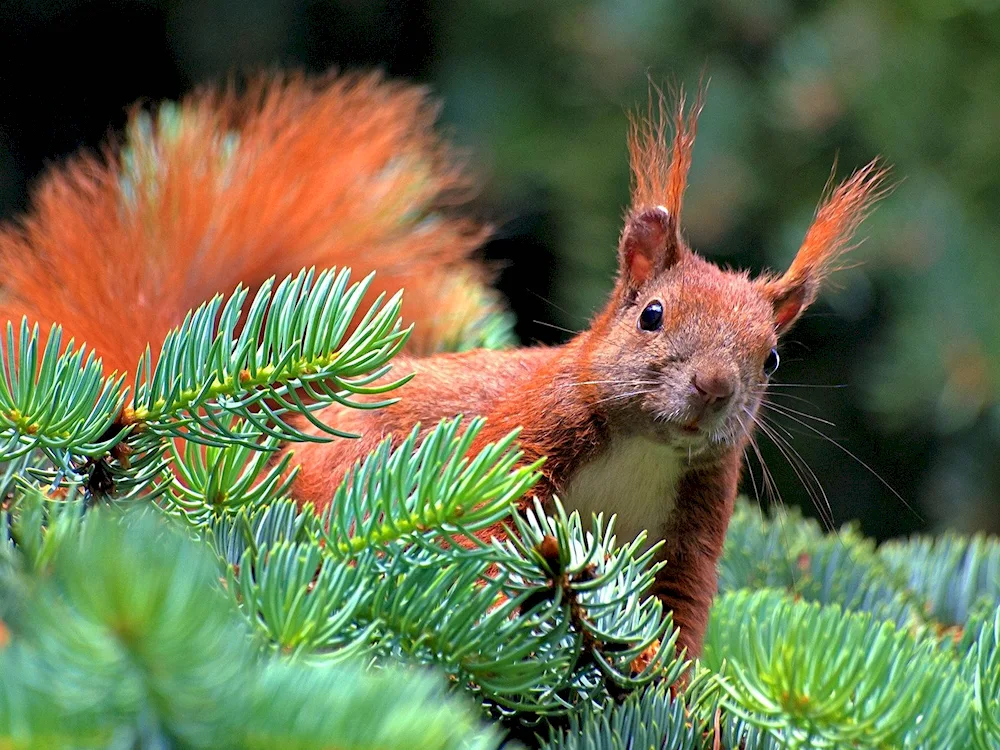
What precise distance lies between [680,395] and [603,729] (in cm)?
50

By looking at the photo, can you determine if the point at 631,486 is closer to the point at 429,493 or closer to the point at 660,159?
the point at 660,159

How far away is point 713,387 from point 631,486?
0.44ft

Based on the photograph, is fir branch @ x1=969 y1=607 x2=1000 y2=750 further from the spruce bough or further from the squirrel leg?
the squirrel leg

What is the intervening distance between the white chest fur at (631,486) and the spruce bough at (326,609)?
38cm

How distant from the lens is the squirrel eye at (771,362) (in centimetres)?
112

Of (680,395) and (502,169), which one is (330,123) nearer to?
(680,395)

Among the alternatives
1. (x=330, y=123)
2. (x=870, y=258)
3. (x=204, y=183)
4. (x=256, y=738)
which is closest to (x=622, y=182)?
(x=870, y=258)

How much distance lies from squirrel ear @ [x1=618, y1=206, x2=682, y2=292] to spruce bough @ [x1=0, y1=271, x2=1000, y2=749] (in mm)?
551

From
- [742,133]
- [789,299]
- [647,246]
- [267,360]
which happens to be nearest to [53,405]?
[267,360]

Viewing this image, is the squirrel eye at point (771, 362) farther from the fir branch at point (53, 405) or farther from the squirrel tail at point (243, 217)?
the fir branch at point (53, 405)

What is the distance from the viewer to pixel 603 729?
1.92 feet

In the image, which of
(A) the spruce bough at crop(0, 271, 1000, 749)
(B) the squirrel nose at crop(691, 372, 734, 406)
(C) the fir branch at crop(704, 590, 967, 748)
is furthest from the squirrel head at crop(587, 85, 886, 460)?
(C) the fir branch at crop(704, 590, 967, 748)

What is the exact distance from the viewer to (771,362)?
113 cm

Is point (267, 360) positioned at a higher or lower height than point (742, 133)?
lower
